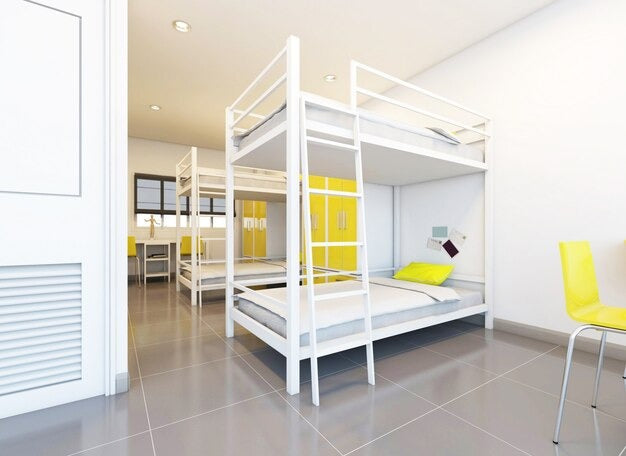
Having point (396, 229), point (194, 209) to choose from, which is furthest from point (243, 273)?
point (396, 229)

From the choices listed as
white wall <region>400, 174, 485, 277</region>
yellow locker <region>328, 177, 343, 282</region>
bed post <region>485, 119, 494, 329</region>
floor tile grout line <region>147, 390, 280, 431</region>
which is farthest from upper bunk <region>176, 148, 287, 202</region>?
floor tile grout line <region>147, 390, 280, 431</region>

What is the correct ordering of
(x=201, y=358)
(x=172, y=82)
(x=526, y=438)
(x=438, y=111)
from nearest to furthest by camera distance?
(x=526, y=438)
(x=201, y=358)
(x=438, y=111)
(x=172, y=82)

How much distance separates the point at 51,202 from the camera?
163 cm

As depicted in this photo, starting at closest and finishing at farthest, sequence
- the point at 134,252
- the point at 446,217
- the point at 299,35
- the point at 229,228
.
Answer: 1. the point at 229,228
2. the point at 299,35
3. the point at 446,217
4. the point at 134,252

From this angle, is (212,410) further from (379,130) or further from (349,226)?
(349,226)

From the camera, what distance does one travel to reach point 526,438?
140 cm

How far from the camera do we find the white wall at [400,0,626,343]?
2305mm

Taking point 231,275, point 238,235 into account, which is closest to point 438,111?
point 231,275

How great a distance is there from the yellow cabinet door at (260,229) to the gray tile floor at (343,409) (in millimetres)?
3868

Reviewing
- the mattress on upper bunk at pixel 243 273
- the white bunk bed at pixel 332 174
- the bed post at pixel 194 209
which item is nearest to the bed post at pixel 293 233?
the white bunk bed at pixel 332 174

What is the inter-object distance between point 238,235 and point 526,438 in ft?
22.5

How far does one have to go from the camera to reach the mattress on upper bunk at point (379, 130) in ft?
6.45

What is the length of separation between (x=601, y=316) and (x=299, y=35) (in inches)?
124

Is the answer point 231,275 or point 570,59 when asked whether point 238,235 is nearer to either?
point 231,275
